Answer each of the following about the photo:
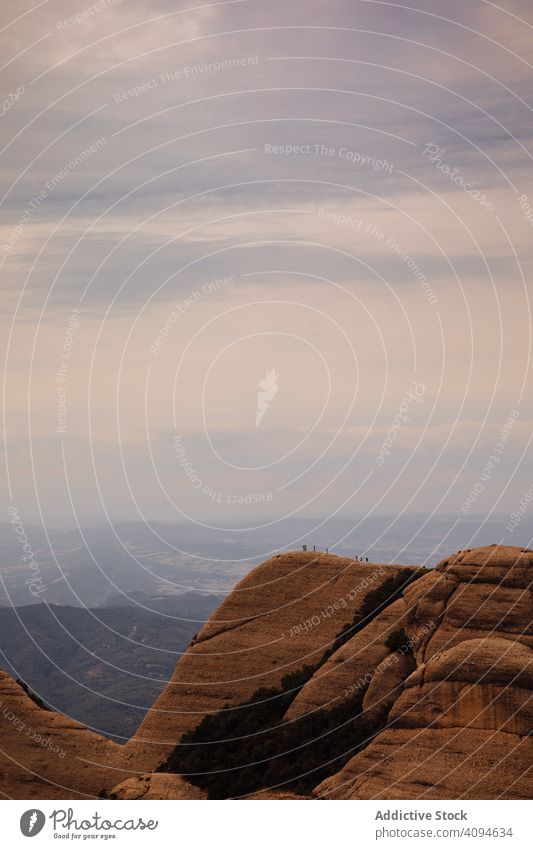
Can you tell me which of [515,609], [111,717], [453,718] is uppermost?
[515,609]

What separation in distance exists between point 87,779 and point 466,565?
87.4 ft

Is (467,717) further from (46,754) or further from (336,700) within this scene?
(46,754)

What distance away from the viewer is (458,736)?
62.1 m

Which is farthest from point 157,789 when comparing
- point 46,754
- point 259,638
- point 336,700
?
point 259,638

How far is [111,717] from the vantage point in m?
180

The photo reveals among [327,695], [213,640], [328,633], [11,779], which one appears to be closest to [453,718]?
[327,695]
